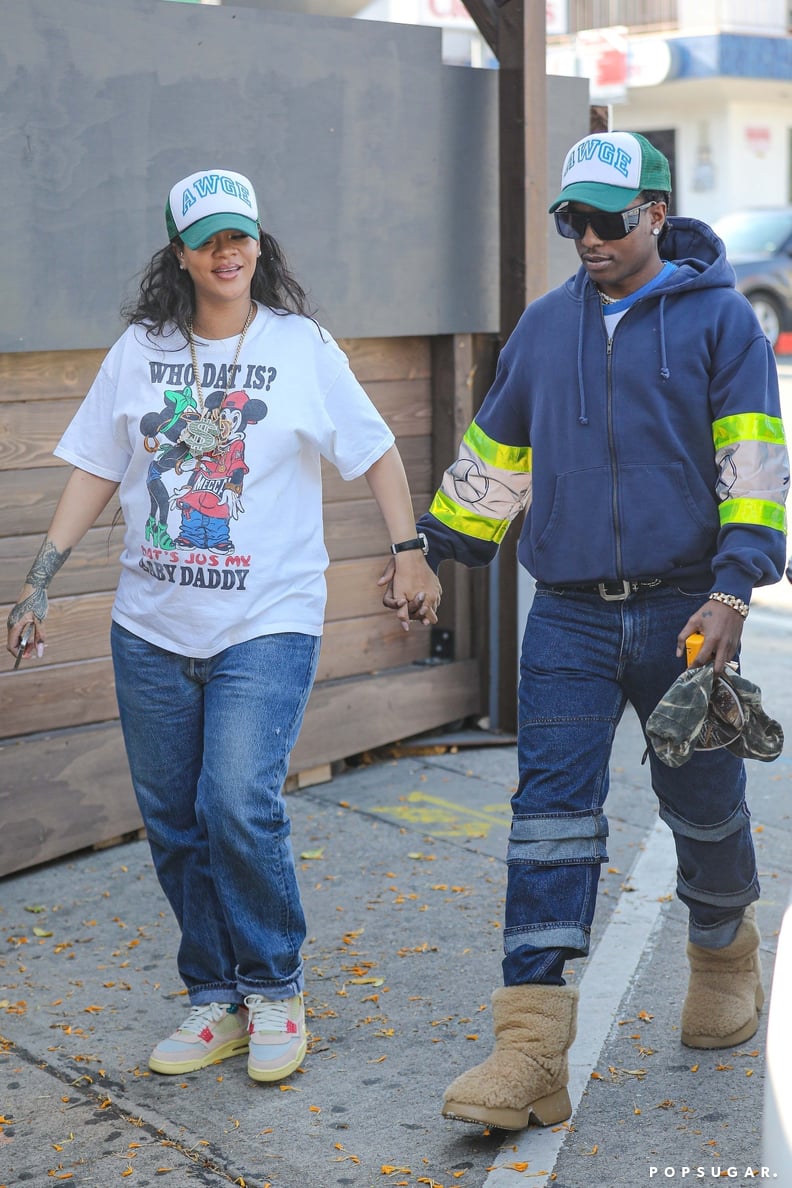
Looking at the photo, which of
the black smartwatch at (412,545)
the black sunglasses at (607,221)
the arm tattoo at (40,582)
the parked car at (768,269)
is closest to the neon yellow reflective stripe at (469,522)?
the black smartwatch at (412,545)

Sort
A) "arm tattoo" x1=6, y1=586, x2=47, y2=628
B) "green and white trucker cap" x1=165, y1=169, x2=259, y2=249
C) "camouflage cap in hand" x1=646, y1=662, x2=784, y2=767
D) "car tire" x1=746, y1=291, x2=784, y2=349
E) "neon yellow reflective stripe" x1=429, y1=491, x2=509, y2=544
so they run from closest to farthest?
"camouflage cap in hand" x1=646, y1=662, x2=784, y2=767
"green and white trucker cap" x1=165, y1=169, x2=259, y2=249
"arm tattoo" x1=6, y1=586, x2=47, y2=628
"neon yellow reflective stripe" x1=429, y1=491, x2=509, y2=544
"car tire" x1=746, y1=291, x2=784, y2=349

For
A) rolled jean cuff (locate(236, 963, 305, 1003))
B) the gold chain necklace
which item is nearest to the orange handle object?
the gold chain necklace

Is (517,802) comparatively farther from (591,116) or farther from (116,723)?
(591,116)

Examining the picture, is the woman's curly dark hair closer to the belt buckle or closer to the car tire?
the belt buckle

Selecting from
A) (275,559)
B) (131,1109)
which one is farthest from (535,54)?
(131,1109)

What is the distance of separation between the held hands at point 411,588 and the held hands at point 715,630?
63 centimetres

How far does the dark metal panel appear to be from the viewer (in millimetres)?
4496

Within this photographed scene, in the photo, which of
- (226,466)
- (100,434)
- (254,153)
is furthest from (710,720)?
(254,153)

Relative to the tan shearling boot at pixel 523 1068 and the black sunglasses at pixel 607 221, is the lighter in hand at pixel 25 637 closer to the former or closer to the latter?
the tan shearling boot at pixel 523 1068

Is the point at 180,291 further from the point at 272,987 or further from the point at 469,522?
the point at 272,987

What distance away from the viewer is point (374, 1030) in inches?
147

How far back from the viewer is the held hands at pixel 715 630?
304 centimetres

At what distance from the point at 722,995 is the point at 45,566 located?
5.94 ft

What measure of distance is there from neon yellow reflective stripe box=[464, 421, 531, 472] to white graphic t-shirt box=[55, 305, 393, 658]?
0.20 metres
